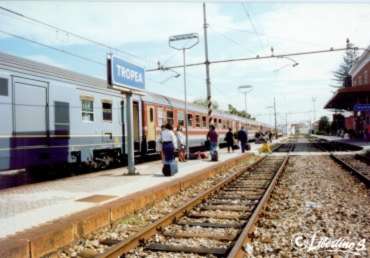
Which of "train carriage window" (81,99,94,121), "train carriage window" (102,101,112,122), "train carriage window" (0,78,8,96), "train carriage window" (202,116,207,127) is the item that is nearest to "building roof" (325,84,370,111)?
"train carriage window" (202,116,207,127)

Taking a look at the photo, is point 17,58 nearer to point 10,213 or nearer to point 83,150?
point 83,150

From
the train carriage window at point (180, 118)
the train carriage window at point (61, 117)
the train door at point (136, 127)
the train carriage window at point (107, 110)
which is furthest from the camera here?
the train carriage window at point (180, 118)

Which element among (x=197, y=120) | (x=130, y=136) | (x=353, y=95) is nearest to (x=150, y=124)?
(x=130, y=136)

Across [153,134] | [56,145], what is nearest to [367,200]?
[56,145]

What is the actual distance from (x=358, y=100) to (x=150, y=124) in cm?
2695

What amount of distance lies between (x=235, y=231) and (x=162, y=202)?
3270mm

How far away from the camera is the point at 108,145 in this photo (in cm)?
1470

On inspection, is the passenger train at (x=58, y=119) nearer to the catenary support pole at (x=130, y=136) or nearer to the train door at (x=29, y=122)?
the train door at (x=29, y=122)

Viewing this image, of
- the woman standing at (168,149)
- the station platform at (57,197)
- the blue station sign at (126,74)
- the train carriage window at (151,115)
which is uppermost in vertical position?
the blue station sign at (126,74)

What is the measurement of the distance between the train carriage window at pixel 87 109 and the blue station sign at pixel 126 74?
184 centimetres

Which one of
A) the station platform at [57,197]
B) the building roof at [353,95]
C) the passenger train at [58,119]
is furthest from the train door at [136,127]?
the building roof at [353,95]

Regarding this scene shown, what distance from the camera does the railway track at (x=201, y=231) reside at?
17.3ft

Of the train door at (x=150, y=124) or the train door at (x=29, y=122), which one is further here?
the train door at (x=150, y=124)

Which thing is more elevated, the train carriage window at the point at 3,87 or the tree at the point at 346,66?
the tree at the point at 346,66
